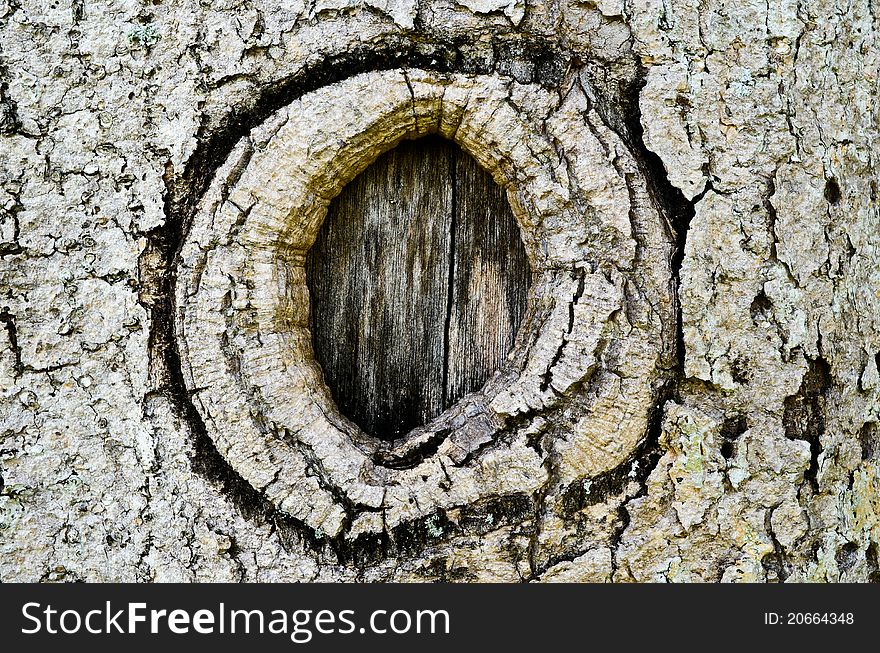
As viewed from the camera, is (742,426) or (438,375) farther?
(438,375)

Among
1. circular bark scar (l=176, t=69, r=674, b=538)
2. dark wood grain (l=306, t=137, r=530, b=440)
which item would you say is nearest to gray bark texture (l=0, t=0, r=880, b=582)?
circular bark scar (l=176, t=69, r=674, b=538)

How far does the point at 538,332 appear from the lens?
1759mm

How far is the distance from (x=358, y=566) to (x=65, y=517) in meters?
0.73

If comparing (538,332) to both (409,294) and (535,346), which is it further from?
(409,294)

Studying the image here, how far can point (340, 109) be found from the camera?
1704mm

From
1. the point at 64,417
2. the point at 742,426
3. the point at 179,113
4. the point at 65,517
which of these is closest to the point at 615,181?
the point at 742,426

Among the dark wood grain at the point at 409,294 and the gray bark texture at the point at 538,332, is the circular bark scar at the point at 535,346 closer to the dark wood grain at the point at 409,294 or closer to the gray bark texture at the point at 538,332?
the gray bark texture at the point at 538,332

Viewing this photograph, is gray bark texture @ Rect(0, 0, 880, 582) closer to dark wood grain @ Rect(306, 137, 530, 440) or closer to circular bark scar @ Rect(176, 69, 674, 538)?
circular bark scar @ Rect(176, 69, 674, 538)

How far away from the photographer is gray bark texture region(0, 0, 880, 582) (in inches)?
66.7

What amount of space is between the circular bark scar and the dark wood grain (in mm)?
260

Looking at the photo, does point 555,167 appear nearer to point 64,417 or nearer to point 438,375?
point 438,375

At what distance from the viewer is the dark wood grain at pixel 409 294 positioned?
198 centimetres

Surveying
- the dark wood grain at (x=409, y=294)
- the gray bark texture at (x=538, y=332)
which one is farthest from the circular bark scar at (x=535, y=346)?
the dark wood grain at (x=409, y=294)

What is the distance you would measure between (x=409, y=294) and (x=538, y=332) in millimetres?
437
